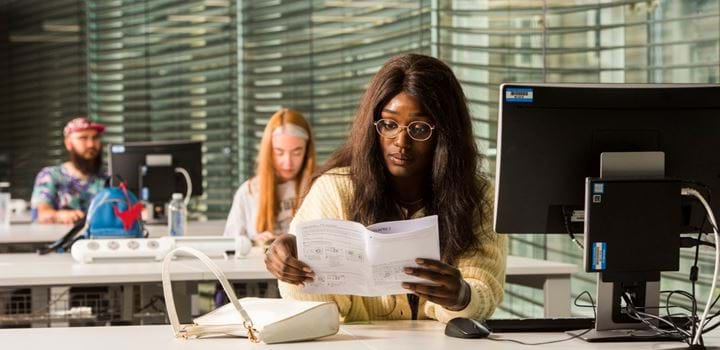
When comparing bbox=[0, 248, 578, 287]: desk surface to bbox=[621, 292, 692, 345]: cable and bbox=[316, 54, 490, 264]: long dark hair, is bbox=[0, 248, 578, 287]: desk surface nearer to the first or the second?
bbox=[316, 54, 490, 264]: long dark hair

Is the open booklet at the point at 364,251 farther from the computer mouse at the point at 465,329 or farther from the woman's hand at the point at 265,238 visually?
the woman's hand at the point at 265,238

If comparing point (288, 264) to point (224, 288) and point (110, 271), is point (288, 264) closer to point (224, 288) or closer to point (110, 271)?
point (224, 288)

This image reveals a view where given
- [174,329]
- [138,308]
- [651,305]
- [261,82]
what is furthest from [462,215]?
[261,82]

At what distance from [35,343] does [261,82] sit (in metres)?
6.00

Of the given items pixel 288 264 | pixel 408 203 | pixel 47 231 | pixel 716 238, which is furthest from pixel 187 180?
pixel 716 238

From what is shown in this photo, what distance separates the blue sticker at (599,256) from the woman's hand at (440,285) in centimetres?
34

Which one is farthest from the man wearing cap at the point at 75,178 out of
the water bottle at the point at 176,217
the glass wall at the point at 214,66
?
the water bottle at the point at 176,217

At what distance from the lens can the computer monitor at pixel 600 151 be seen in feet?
9.45

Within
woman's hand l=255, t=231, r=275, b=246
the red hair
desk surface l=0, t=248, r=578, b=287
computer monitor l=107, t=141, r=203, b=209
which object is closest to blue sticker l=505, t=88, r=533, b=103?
desk surface l=0, t=248, r=578, b=287

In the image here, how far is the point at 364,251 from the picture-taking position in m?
2.78

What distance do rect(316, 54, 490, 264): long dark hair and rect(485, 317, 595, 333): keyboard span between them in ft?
0.91

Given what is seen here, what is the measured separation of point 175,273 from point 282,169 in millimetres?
1606

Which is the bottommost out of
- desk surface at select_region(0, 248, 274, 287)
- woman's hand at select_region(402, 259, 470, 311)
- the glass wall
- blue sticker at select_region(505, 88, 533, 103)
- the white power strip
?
desk surface at select_region(0, 248, 274, 287)

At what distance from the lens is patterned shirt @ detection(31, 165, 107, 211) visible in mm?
7410
